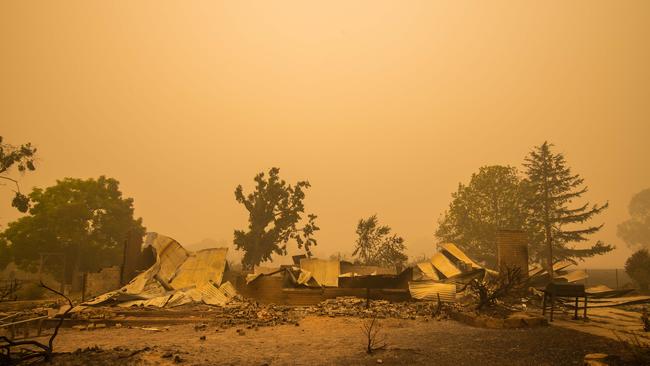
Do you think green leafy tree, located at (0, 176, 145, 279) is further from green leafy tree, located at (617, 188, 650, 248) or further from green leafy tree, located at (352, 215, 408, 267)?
green leafy tree, located at (617, 188, 650, 248)

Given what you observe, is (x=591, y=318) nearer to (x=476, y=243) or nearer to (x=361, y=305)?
(x=361, y=305)

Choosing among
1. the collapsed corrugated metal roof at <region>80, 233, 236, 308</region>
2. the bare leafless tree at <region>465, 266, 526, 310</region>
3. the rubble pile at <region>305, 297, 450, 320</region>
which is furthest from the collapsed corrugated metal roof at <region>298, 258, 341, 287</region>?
the bare leafless tree at <region>465, 266, 526, 310</region>

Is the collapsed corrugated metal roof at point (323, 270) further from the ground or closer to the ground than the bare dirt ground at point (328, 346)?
further from the ground

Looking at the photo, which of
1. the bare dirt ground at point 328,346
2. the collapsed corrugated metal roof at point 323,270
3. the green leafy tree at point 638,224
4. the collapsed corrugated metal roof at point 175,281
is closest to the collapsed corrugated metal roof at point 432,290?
the bare dirt ground at point 328,346

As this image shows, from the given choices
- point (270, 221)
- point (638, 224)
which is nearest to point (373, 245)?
point (270, 221)

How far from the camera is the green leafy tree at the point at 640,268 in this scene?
84.5 ft

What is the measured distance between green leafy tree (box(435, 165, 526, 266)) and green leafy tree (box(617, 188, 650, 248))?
87.0m

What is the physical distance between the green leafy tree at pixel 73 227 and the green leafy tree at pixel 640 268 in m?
37.8

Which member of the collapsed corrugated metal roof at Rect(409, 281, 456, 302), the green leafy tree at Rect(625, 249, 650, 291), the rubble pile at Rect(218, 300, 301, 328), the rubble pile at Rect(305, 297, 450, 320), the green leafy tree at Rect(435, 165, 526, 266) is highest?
the green leafy tree at Rect(435, 165, 526, 266)

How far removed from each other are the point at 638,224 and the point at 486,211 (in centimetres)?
9323

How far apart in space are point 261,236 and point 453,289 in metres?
22.9

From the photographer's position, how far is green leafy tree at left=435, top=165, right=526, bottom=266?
38.2 metres

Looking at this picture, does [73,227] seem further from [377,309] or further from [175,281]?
[377,309]

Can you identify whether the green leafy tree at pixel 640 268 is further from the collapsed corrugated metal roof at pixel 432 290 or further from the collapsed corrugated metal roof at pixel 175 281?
the collapsed corrugated metal roof at pixel 175 281
